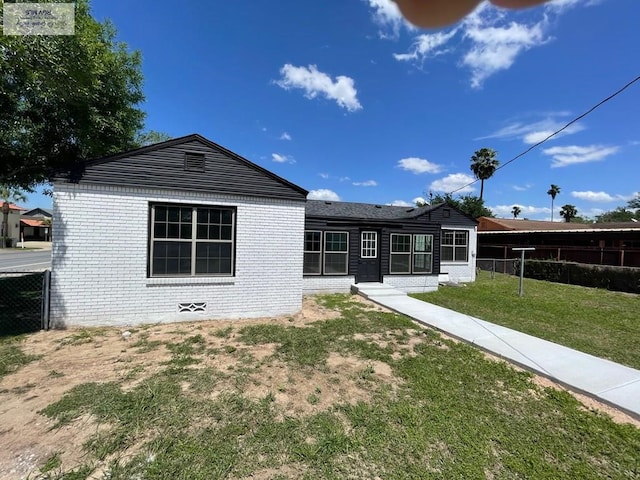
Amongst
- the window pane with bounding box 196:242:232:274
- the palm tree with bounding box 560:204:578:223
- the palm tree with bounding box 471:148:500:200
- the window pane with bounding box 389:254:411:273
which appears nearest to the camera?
the window pane with bounding box 196:242:232:274

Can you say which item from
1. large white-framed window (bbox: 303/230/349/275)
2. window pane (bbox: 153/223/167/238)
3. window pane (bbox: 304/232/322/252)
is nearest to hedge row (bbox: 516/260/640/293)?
large white-framed window (bbox: 303/230/349/275)

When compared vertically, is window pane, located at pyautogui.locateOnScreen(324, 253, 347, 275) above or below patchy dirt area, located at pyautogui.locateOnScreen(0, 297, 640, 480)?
above

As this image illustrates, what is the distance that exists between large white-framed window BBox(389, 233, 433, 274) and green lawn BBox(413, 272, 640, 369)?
1309mm

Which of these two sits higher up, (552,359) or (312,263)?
(312,263)

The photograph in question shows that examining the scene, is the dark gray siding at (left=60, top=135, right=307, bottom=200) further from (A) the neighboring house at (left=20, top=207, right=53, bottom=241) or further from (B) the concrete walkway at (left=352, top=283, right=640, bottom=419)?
(A) the neighboring house at (left=20, top=207, right=53, bottom=241)

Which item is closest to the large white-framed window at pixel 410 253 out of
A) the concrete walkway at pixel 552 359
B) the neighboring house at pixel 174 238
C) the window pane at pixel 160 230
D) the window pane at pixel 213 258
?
the concrete walkway at pixel 552 359

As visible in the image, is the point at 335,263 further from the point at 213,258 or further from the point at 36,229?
the point at 36,229

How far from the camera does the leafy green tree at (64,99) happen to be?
5.52 m

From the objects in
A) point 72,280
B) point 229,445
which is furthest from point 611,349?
point 72,280

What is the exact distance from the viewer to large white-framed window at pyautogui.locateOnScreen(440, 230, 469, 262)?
15.0 m

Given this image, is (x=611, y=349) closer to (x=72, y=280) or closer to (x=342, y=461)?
(x=342, y=461)

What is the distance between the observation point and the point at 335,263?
11.8m

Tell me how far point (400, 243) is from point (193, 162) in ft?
28.6

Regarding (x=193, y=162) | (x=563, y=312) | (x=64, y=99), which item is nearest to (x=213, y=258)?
(x=193, y=162)
